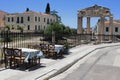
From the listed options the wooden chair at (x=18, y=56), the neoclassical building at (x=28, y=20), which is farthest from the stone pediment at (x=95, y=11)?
the wooden chair at (x=18, y=56)

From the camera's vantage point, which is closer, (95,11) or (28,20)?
(95,11)

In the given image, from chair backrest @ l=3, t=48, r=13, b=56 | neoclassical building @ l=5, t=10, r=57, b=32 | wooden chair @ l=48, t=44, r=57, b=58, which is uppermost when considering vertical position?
neoclassical building @ l=5, t=10, r=57, b=32

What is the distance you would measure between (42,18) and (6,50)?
2688 inches

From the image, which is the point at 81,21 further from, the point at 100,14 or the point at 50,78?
the point at 50,78

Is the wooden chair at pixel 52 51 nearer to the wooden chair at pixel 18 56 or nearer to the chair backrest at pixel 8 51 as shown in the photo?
the wooden chair at pixel 18 56

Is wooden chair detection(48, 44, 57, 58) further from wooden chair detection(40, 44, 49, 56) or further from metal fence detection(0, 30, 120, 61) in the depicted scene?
metal fence detection(0, 30, 120, 61)

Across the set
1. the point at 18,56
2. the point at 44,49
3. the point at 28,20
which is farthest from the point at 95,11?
the point at 18,56

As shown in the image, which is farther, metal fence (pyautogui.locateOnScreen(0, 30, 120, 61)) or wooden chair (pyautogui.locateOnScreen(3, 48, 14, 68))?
metal fence (pyautogui.locateOnScreen(0, 30, 120, 61))

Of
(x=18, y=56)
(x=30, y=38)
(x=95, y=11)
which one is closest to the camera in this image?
(x=18, y=56)

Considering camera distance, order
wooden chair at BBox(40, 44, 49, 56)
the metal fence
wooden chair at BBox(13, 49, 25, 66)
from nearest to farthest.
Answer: wooden chair at BBox(13, 49, 25, 66), the metal fence, wooden chair at BBox(40, 44, 49, 56)

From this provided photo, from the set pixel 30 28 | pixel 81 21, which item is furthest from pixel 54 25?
pixel 30 28

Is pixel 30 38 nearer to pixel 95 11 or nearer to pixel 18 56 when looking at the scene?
pixel 18 56

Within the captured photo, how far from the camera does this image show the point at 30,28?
268 ft

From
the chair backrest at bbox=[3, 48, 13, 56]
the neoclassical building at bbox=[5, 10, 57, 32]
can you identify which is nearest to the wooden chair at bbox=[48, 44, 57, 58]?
the chair backrest at bbox=[3, 48, 13, 56]
